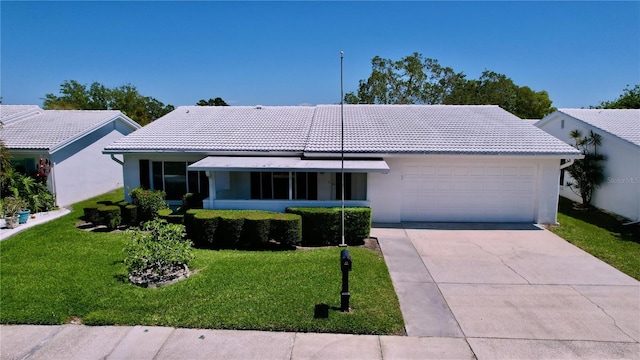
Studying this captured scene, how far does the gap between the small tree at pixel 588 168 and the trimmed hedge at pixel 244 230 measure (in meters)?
14.3

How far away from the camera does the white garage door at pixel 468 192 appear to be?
14945mm

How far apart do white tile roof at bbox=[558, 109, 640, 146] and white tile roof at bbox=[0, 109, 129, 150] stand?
25.1 metres

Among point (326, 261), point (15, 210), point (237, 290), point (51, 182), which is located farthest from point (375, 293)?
point (51, 182)

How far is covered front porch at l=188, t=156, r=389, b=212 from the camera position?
13531 mm

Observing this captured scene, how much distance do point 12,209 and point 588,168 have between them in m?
24.5

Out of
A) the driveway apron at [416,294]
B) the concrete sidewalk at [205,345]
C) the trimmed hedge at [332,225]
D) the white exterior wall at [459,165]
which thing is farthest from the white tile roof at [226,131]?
the concrete sidewalk at [205,345]

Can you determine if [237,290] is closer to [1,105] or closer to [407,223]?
[407,223]

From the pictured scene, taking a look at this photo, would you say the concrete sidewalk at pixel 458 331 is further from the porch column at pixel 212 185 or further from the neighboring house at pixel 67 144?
the neighboring house at pixel 67 144

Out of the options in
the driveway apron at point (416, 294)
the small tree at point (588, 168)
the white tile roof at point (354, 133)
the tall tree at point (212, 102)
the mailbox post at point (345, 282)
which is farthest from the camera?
the tall tree at point (212, 102)

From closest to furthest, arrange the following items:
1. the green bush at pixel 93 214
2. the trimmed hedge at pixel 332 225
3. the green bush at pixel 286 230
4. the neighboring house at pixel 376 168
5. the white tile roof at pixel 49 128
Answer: the green bush at pixel 286 230 → the trimmed hedge at pixel 332 225 → the green bush at pixel 93 214 → the neighboring house at pixel 376 168 → the white tile roof at pixel 49 128

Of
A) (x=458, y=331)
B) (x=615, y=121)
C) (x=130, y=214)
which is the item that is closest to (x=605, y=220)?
(x=615, y=121)

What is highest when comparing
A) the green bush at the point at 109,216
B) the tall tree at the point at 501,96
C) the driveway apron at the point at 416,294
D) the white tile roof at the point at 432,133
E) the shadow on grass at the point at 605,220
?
the tall tree at the point at 501,96

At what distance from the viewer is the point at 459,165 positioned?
587 inches

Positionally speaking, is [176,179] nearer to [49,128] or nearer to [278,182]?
[278,182]
